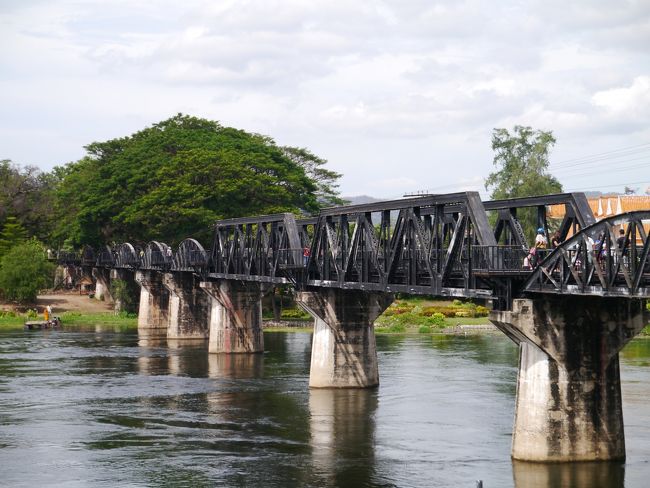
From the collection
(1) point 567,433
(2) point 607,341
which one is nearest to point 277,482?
(1) point 567,433

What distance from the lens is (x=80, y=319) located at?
12712 cm

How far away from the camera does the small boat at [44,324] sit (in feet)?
372

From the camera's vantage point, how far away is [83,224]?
441ft

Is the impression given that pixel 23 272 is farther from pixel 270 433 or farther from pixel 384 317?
pixel 270 433

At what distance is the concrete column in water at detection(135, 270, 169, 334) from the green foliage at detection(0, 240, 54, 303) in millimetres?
21748

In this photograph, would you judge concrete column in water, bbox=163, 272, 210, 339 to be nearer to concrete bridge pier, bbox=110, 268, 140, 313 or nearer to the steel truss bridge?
the steel truss bridge

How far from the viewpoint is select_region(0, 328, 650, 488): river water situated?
38125 mm

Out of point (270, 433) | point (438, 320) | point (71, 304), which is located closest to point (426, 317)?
point (438, 320)

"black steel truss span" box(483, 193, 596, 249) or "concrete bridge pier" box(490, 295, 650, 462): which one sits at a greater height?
"black steel truss span" box(483, 193, 596, 249)

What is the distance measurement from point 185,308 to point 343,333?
43516 mm

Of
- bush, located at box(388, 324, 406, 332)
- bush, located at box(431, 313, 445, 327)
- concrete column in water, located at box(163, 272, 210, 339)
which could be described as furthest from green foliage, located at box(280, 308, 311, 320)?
concrete column in water, located at box(163, 272, 210, 339)

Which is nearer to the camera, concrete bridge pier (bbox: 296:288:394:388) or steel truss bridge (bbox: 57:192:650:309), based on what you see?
steel truss bridge (bbox: 57:192:650:309)

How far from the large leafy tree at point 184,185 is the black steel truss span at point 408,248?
5404 cm

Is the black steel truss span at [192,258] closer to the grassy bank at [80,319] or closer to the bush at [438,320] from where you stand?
the grassy bank at [80,319]
